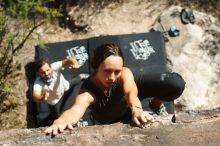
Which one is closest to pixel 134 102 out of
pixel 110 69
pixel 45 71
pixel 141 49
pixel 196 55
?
pixel 110 69

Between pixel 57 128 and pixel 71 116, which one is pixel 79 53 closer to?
pixel 71 116

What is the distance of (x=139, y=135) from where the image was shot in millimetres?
2012

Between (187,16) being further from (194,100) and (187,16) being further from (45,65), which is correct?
(45,65)

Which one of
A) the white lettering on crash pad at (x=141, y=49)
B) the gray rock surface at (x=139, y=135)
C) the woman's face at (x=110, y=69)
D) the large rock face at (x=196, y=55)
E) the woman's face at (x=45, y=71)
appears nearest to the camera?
the gray rock surface at (x=139, y=135)

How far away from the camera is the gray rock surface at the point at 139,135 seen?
1959mm

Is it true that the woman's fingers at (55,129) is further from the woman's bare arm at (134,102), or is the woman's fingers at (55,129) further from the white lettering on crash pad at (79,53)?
the white lettering on crash pad at (79,53)

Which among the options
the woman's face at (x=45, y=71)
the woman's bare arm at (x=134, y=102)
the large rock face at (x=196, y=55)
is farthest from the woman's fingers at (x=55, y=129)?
the large rock face at (x=196, y=55)

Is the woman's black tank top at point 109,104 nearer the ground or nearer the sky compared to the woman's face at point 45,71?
nearer the ground

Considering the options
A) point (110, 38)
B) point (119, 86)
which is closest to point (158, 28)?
point (110, 38)

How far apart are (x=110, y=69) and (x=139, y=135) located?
450 millimetres

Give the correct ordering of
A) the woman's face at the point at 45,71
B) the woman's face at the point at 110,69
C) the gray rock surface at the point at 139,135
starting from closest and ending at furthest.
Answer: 1. the gray rock surface at the point at 139,135
2. the woman's face at the point at 110,69
3. the woman's face at the point at 45,71

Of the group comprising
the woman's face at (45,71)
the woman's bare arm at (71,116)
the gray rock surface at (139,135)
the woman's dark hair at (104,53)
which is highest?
the woman's dark hair at (104,53)

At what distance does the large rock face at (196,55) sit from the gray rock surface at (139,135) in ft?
9.15

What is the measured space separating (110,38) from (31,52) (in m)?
0.98
